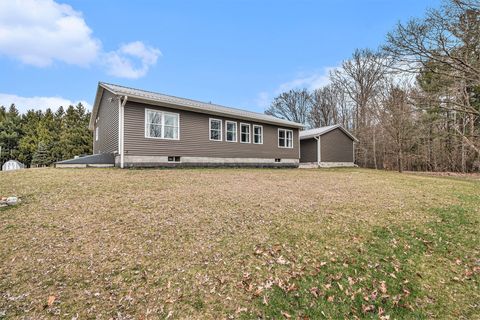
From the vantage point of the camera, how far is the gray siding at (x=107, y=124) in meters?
12.0

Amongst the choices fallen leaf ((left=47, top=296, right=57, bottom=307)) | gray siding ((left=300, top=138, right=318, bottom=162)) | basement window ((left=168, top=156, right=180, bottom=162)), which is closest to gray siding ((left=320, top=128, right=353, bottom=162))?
gray siding ((left=300, top=138, right=318, bottom=162))

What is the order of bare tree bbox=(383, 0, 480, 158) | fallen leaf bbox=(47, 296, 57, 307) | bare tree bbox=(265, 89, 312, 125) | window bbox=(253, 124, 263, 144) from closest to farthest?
fallen leaf bbox=(47, 296, 57, 307)
bare tree bbox=(383, 0, 480, 158)
window bbox=(253, 124, 263, 144)
bare tree bbox=(265, 89, 312, 125)

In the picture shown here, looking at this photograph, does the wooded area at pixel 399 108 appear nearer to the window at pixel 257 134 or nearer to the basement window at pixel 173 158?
the window at pixel 257 134

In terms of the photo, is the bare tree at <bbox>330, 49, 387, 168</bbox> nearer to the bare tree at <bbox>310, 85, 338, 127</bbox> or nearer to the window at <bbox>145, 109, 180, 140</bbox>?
the bare tree at <bbox>310, 85, 338, 127</bbox>

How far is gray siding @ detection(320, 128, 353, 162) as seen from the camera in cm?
2042

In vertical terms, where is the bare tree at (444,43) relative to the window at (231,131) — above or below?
above

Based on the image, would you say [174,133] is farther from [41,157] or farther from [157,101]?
[41,157]

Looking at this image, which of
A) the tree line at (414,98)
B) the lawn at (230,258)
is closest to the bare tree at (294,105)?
the tree line at (414,98)

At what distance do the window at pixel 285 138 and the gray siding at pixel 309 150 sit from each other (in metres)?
3.25

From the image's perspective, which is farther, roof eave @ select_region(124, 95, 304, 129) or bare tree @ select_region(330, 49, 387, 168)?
bare tree @ select_region(330, 49, 387, 168)

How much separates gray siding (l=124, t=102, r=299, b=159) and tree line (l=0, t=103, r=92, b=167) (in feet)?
75.3

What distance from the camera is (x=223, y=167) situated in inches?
552

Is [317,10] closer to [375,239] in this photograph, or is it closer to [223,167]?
[223,167]

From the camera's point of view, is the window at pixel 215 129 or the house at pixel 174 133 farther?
the window at pixel 215 129
